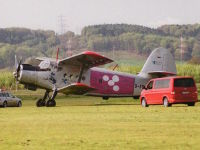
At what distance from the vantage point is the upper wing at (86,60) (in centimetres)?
4112

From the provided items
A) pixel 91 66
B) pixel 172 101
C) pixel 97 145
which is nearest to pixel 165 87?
pixel 172 101

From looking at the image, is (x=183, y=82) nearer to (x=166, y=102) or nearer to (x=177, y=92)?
(x=177, y=92)

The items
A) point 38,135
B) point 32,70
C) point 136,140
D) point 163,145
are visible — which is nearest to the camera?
point 163,145

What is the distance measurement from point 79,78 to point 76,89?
3.50ft

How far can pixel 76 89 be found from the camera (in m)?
42.5

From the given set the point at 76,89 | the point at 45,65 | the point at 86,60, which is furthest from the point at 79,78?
the point at 45,65

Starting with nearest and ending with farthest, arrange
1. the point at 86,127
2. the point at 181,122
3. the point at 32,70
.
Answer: the point at 86,127 → the point at 181,122 → the point at 32,70

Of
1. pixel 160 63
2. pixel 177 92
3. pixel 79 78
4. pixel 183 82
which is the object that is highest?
pixel 160 63

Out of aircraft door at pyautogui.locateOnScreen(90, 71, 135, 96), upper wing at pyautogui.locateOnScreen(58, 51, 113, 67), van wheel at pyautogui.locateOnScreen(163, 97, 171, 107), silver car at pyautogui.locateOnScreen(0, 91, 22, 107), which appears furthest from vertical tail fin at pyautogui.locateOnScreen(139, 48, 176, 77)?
van wheel at pyautogui.locateOnScreen(163, 97, 171, 107)

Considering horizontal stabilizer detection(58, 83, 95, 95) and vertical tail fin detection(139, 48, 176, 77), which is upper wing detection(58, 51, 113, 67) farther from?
vertical tail fin detection(139, 48, 176, 77)

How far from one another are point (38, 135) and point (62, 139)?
1481mm

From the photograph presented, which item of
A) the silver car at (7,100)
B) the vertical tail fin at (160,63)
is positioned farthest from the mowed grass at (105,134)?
the vertical tail fin at (160,63)

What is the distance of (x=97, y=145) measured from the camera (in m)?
14.8

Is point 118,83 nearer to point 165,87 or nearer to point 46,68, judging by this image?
point 46,68
